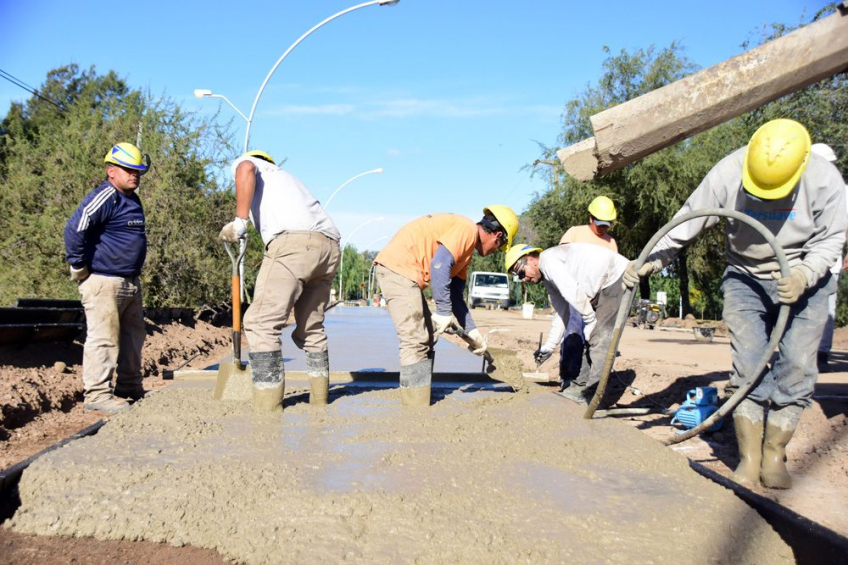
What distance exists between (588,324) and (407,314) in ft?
5.71

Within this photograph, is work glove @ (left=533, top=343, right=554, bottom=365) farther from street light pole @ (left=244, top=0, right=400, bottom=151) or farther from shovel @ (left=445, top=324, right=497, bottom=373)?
street light pole @ (left=244, top=0, right=400, bottom=151)

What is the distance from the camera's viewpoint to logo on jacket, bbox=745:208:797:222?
3734 mm

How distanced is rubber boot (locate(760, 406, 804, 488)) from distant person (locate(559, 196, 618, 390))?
255cm

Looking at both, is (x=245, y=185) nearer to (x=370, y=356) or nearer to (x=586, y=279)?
(x=586, y=279)

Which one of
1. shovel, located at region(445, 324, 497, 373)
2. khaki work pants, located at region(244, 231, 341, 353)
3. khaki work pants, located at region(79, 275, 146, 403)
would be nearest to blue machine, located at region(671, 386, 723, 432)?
shovel, located at region(445, 324, 497, 373)

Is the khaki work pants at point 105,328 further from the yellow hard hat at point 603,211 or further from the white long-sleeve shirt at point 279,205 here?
the yellow hard hat at point 603,211

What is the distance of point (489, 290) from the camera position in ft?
133

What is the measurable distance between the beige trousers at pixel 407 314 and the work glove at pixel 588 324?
145 centimetres

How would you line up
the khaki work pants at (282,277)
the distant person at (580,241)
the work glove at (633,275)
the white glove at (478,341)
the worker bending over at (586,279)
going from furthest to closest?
the distant person at (580,241) → the worker bending over at (586,279) → the white glove at (478,341) → the khaki work pants at (282,277) → the work glove at (633,275)

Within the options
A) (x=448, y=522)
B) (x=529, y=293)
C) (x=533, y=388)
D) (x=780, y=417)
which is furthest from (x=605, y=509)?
(x=529, y=293)

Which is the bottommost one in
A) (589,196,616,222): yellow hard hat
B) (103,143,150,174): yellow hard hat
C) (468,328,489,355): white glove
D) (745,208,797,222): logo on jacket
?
(468,328,489,355): white glove

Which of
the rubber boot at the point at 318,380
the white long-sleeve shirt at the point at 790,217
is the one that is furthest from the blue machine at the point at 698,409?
the rubber boot at the point at 318,380

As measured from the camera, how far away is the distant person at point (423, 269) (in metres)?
4.71

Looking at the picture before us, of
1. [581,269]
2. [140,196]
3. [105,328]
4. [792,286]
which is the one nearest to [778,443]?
[792,286]
